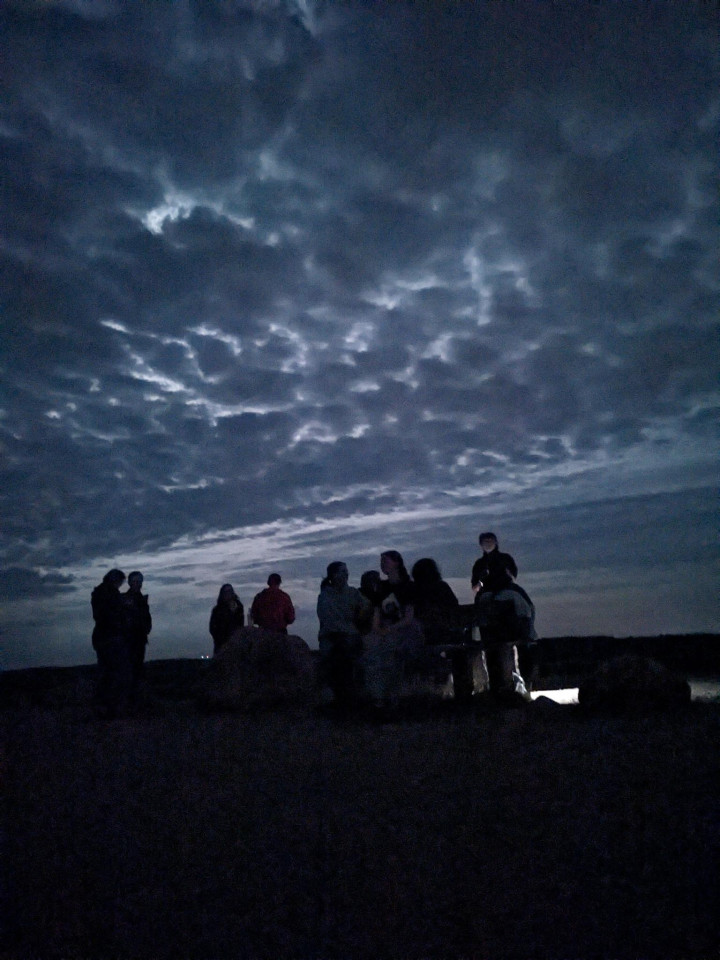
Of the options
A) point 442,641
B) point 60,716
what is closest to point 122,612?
point 60,716

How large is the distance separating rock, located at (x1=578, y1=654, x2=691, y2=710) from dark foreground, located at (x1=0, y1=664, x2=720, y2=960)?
117cm

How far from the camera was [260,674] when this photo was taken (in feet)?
35.8

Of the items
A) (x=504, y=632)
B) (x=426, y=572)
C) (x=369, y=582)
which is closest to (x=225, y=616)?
(x=369, y=582)

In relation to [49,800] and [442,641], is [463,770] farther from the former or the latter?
[442,641]

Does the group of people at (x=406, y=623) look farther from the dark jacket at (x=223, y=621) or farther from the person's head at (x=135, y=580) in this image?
the dark jacket at (x=223, y=621)

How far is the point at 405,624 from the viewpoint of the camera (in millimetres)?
Answer: 8797

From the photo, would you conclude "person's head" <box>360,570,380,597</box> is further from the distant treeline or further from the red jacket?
the distant treeline

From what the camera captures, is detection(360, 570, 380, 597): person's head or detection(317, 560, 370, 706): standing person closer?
detection(317, 560, 370, 706): standing person

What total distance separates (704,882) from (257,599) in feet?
29.8

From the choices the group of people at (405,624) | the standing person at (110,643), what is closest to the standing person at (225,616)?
the standing person at (110,643)

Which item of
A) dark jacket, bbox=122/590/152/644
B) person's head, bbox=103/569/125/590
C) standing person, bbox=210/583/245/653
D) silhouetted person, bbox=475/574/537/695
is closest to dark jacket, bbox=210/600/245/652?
standing person, bbox=210/583/245/653

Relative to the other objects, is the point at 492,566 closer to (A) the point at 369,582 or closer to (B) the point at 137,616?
(A) the point at 369,582

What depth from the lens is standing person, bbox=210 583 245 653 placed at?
41.8 feet

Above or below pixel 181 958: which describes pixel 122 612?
above
